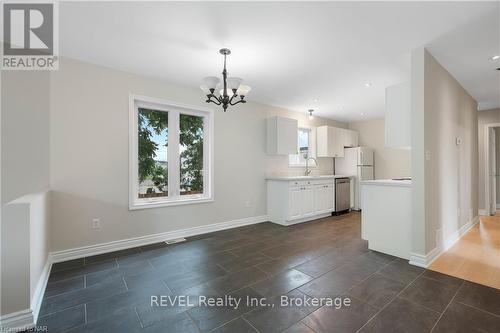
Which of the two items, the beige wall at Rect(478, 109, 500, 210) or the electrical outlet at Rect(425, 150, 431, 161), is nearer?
the electrical outlet at Rect(425, 150, 431, 161)

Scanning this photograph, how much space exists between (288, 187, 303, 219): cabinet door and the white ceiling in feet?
6.68

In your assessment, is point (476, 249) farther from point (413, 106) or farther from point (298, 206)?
point (298, 206)

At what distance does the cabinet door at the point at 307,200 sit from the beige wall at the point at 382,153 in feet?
9.26

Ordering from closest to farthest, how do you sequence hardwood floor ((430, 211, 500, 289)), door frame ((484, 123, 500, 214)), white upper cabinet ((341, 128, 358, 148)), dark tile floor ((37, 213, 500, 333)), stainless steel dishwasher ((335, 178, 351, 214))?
1. dark tile floor ((37, 213, 500, 333))
2. hardwood floor ((430, 211, 500, 289))
3. door frame ((484, 123, 500, 214))
4. stainless steel dishwasher ((335, 178, 351, 214))
5. white upper cabinet ((341, 128, 358, 148))

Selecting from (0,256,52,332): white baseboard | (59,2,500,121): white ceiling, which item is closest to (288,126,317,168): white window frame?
(59,2,500,121): white ceiling

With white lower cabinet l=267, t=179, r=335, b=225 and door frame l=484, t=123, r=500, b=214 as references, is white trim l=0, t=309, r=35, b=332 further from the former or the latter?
door frame l=484, t=123, r=500, b=214

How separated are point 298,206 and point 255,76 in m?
2.57

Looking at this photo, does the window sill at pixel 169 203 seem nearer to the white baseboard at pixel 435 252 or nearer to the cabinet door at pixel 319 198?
the cabinet door at pixel 319 198

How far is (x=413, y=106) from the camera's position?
2.59 meters

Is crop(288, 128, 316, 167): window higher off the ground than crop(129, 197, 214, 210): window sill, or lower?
higher

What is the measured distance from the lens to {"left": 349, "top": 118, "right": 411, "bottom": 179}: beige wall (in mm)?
5817

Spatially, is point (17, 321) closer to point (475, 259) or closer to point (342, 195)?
point (475, 259)

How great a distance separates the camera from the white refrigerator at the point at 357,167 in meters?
5.76

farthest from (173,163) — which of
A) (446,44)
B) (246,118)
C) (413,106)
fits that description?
(446,44)
